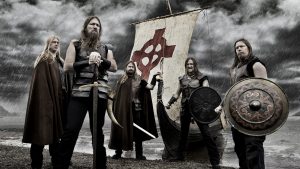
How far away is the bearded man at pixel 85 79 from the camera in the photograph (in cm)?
289

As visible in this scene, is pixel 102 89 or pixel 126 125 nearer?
pixel 102 89

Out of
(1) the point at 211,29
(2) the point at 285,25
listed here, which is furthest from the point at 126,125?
(1) the point at 211,29

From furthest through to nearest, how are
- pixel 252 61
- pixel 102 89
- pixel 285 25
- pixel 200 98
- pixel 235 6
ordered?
1. pixel 235 6
2. pixel 285 25
3. pixel 200 98
4. pixel 252 61
5. pixel 102 89

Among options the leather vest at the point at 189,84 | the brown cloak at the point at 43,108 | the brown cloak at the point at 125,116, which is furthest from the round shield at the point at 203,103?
the brown cloak at the point at 43,108

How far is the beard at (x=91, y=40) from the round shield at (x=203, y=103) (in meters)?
1.93

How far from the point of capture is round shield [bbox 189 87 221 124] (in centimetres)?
469

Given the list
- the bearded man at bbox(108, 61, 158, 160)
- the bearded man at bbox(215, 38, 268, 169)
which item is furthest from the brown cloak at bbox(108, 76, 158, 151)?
the bearded man at bbox(215, 38, 268, 169)

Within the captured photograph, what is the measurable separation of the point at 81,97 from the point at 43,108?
90 centimetres

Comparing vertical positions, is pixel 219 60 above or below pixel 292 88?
above

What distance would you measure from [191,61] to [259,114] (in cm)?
233

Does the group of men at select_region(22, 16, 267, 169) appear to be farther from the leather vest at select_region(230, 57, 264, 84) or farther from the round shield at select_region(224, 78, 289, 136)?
the round shield at select_region(224, 78, 289, 136)

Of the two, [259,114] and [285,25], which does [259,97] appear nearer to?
[259,114]

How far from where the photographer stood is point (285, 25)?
25.1 metres

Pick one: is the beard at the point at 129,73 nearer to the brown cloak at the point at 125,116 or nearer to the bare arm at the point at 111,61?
the brown cloak at the point at 125,116
